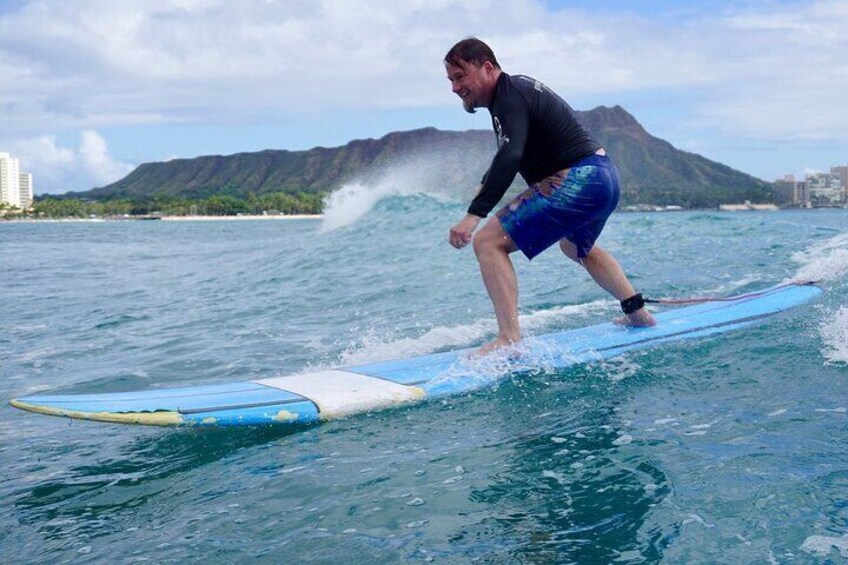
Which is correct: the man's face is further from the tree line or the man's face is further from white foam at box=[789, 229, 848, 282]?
the tree line

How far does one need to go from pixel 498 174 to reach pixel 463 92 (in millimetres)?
613

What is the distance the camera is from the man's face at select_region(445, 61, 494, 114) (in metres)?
5.02

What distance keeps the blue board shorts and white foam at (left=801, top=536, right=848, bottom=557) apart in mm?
2869

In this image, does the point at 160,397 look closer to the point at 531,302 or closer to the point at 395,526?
the point at 395,526

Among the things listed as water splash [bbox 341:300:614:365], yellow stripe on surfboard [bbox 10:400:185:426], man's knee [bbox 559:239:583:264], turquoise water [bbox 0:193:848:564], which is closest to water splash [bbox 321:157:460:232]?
water splash [bbox 341:300:614:365]

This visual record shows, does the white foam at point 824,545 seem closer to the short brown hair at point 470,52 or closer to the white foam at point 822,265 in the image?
the short brown hair at point 470,52

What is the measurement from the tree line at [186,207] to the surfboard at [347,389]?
418 feet

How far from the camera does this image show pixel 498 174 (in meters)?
4.93

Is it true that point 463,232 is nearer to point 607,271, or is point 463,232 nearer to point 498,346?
point 498,346

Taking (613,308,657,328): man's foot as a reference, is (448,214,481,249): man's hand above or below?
above

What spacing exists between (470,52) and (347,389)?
7.35 ft

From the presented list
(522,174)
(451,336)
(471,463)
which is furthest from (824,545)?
(451,336)

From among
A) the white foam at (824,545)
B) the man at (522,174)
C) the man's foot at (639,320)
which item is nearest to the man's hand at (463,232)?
the man at (522,174)

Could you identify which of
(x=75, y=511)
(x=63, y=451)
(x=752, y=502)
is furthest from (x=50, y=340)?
(x=752, y=502)
